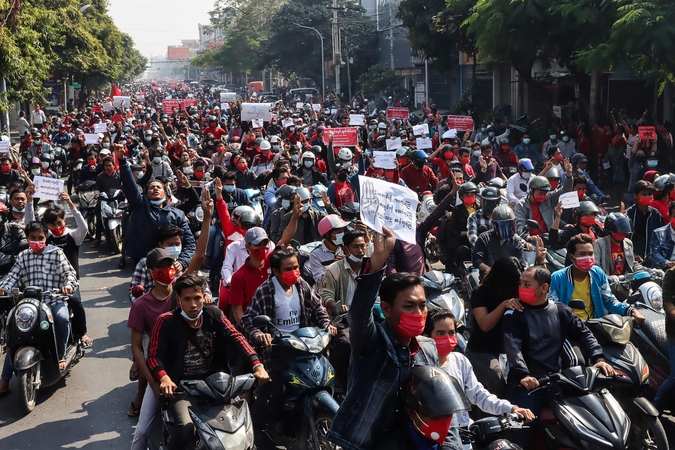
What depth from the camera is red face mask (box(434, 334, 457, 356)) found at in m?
5.06

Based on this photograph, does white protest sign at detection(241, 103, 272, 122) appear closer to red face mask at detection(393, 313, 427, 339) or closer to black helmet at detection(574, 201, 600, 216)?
black helmet at detection(574, 201, 600, 216)

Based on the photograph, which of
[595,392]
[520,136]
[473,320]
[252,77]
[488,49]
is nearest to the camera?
[595,392]

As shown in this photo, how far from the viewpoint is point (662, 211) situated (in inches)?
380

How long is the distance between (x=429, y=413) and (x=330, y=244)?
425 centimetres

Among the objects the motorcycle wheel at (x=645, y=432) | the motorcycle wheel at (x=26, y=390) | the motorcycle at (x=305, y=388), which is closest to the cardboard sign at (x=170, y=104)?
the motorcycle wheel at (x=26, y=390)

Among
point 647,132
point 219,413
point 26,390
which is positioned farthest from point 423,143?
point 219,413

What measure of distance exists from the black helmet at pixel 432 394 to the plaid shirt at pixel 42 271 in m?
4.97

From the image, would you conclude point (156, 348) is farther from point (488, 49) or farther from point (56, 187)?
point (488, 49)

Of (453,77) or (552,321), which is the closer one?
(552,321)

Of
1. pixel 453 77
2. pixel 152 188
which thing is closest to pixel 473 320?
pixel 152 188

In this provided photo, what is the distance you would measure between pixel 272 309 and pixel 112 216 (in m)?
8.31

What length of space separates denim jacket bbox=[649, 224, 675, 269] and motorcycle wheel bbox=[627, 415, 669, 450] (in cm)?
266

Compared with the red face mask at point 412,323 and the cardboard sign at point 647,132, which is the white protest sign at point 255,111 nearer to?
the cardboard sign at point 647,132

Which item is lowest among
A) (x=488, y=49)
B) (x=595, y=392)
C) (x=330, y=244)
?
(x=595, y=392)
